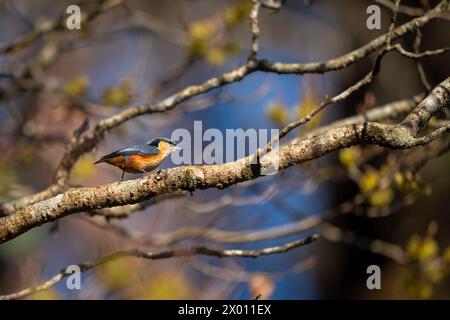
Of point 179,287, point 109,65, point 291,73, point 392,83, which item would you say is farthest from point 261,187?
point 109,65

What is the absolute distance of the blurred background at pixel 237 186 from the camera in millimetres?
4594

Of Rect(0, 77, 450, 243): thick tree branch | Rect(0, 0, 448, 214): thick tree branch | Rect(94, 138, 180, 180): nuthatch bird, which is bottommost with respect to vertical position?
Rect(0, 77, 450, 243): thick tree branch

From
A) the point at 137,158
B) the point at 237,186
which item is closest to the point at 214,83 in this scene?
the point at 137,158

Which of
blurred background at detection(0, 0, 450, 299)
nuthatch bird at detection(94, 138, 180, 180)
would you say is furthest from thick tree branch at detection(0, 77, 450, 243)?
blurred background at detection(0, 0, 450, 299)

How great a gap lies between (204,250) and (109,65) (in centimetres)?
747

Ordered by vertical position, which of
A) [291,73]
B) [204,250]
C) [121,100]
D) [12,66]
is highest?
[12,66]

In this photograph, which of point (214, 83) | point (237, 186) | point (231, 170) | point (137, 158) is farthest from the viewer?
point (237, 186)

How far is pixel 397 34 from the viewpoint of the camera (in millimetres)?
3553

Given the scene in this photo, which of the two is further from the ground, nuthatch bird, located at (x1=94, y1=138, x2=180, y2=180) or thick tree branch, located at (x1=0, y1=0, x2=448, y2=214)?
thick tree branch, located at (x1=0, y1=0, x2=448, y2=214)

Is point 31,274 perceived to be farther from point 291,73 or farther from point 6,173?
point 291,73

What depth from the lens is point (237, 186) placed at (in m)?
4.88

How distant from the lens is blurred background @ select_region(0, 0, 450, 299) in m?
4.59

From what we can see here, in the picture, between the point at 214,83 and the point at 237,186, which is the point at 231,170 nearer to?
the point at 214,83

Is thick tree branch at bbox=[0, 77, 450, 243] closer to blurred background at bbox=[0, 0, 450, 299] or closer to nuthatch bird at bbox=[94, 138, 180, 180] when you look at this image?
nuthatch bird at bbox=[94, 138, 180, 180]
